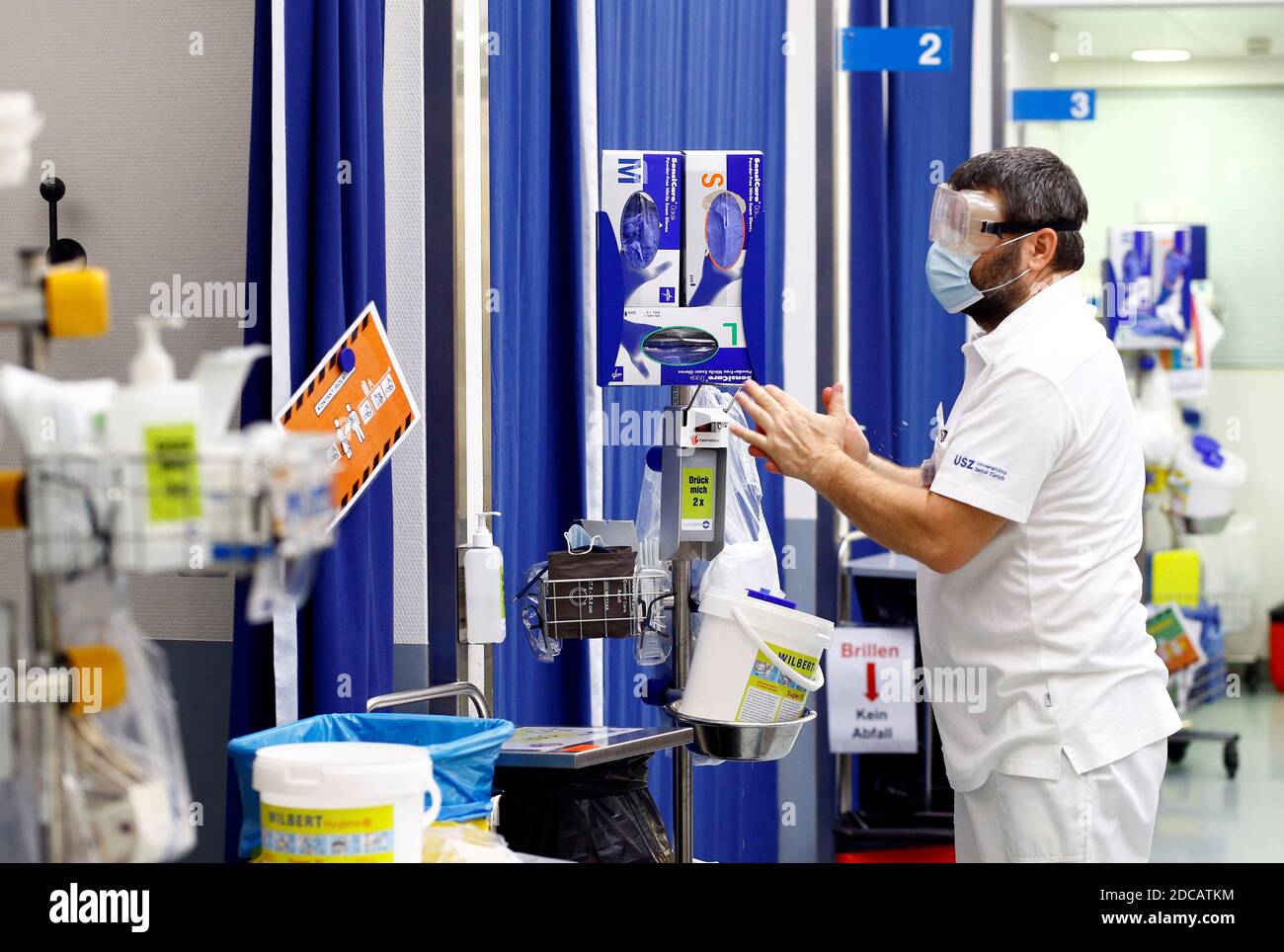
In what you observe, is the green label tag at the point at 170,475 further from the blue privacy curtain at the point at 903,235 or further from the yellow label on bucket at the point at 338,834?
the blue privacy curtain at the point at 903,235

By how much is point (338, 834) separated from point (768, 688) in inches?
40.8

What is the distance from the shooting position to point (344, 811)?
4.95ft

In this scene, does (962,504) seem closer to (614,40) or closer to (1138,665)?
(1138,665)

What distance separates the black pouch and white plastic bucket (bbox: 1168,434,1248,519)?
4.94 meters

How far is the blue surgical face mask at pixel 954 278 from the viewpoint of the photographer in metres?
2.49

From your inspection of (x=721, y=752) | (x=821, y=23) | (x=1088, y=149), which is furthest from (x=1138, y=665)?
(x=1088, y=149)

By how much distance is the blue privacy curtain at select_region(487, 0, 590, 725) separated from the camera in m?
3.17

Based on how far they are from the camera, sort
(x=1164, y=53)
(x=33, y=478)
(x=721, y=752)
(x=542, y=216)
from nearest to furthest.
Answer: (x=33, y=478)
(x=721, y=752)
(x=542, y=216)
(x=1164, y=53)

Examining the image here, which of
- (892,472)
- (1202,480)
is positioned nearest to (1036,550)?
(892,472)

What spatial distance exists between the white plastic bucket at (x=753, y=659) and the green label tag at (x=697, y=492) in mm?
307

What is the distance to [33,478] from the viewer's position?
44.2 inches

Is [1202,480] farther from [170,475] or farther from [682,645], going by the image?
[170,475]

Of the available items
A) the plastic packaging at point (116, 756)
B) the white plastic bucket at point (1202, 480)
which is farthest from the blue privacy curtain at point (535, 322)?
the white plastic bucket at point (1202, 480)

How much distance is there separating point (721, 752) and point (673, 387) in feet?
2.38
